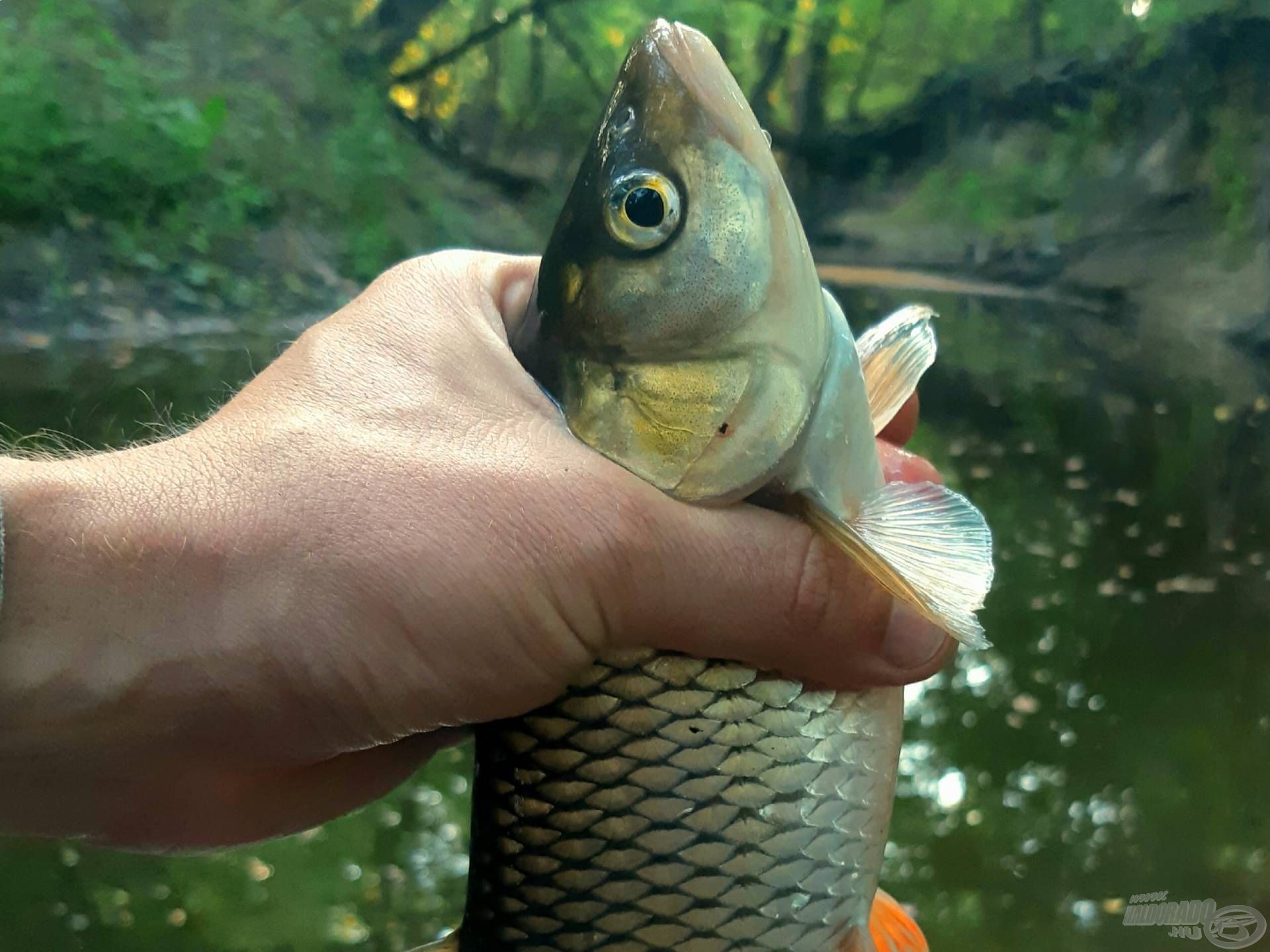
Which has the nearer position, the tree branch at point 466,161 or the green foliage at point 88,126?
the green foliage at point 88,126

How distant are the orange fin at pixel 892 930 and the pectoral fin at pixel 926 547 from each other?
40 centimetres

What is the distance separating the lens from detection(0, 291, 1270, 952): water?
2.04m

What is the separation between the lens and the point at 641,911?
922 millimetres

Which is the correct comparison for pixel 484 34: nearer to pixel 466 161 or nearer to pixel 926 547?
pixel 466 161

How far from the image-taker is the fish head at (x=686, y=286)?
79cm

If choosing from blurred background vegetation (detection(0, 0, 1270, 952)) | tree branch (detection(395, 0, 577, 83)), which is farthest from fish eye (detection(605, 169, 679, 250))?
tree branch (detection(395, 0, 577, 83))

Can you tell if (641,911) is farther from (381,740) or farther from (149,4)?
(149,4)

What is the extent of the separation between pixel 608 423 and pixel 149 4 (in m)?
9.61

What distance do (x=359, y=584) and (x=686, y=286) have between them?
36 cm

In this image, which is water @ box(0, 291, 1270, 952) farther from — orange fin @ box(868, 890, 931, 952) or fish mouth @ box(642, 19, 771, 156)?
orange fin @ box(868, 890, 931, 952)

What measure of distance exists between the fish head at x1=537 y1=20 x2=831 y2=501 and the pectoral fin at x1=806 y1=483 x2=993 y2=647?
0.10 metres

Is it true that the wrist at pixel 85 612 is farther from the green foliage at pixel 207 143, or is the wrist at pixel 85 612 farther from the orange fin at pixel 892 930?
the green foliage at pixel 207 143

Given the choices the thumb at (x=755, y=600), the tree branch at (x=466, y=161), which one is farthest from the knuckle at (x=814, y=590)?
the tree branch at (x=466, y=161)

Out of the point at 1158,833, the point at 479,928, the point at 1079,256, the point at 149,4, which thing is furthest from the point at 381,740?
the point at 1079,256
